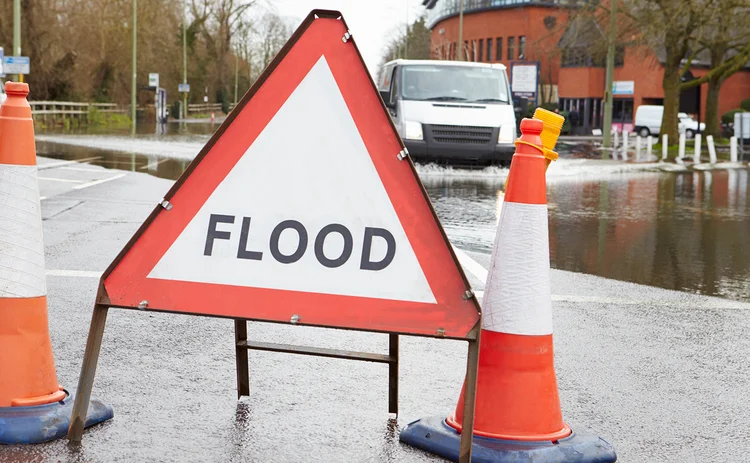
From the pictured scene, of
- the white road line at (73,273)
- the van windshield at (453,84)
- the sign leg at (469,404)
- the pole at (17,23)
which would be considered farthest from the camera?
the pole at (17,23)

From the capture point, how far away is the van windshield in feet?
72.6

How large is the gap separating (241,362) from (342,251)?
1.06 metres

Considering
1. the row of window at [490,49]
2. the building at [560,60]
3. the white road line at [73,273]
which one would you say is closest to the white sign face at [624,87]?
the building at [560,60]

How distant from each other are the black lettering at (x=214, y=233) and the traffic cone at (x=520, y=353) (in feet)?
3.30

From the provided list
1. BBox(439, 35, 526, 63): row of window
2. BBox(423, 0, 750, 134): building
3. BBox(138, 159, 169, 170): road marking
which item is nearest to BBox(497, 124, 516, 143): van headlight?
BBox(138, 159, 169, 170): road marking

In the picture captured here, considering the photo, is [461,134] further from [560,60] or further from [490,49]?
[490,49]

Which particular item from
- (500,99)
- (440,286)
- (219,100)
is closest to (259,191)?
(440,286)

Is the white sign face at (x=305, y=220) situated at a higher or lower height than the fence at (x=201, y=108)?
lower

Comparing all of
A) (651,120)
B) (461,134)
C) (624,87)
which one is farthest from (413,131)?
(624,87)

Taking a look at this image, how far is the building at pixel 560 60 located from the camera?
230 feet

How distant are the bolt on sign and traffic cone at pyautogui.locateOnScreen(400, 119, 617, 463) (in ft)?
1.05

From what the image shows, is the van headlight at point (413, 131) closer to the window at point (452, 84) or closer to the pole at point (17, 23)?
the window at point (452, 84)

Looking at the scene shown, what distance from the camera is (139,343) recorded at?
577 cm

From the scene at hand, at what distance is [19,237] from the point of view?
13.8ft
